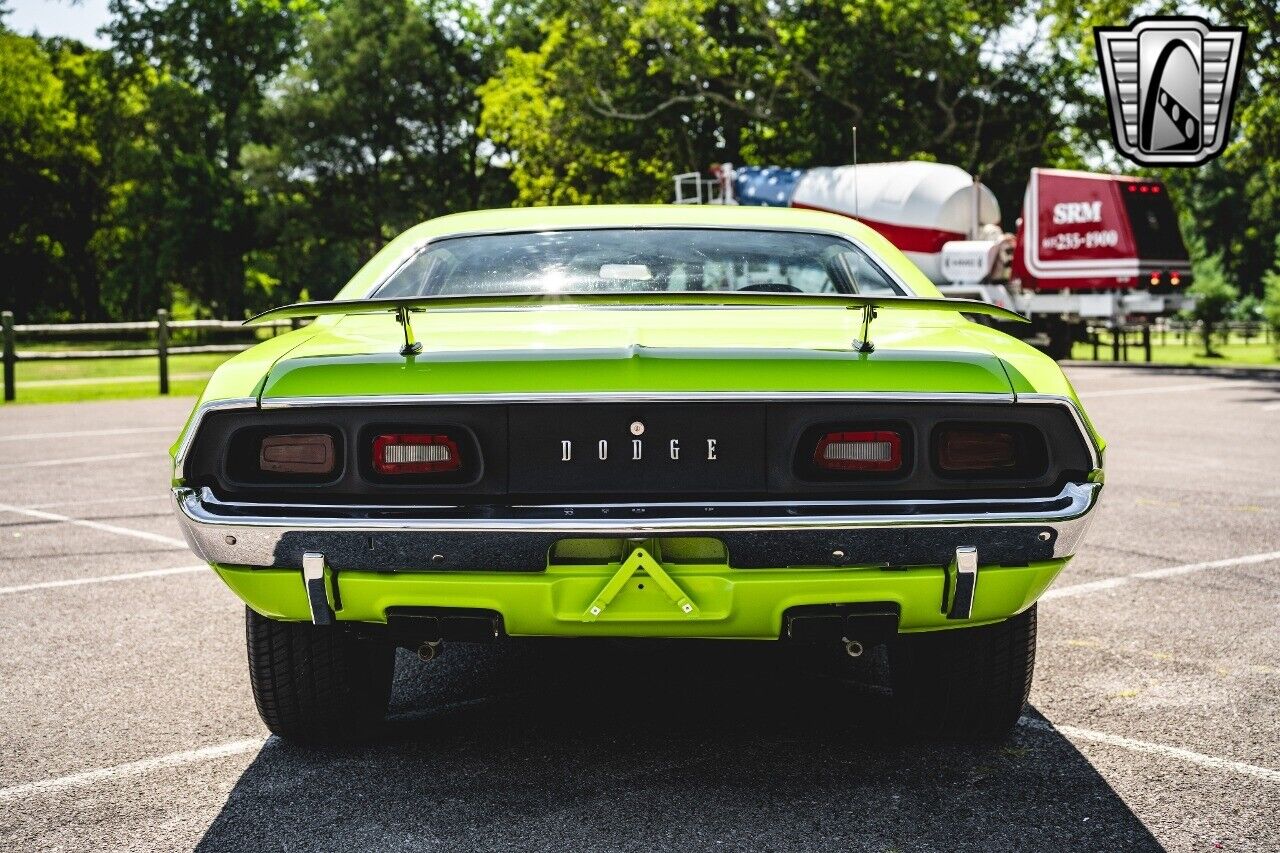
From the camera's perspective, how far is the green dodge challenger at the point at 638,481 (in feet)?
8.43

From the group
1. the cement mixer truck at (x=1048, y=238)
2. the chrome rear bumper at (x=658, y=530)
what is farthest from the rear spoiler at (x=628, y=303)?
the cement mixer truck at (x=1048, y=238)

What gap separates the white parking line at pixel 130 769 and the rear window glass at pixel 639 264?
4.09 ft

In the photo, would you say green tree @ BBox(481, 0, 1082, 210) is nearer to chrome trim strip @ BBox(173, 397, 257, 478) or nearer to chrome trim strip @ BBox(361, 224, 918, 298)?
chrome trim strip @ BBox(361, 224, 918, 298)

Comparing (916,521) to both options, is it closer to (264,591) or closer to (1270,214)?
(264,591)

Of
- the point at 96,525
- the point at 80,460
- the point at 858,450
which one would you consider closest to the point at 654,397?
the point at 858,450

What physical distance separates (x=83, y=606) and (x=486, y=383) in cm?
304

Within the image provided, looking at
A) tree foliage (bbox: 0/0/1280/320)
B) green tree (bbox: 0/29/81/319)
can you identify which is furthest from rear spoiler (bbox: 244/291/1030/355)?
green tree (bbox: 0/29/81/319)

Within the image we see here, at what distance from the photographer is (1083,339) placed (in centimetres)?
2498

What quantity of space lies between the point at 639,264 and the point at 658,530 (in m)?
1.29

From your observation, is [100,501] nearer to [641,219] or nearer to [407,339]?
[641,219]

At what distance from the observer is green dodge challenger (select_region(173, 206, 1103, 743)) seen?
2.57 m

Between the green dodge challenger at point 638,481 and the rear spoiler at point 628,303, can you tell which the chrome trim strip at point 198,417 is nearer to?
the green dodge challenger at point 638,481

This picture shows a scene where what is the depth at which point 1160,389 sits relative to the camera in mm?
16719

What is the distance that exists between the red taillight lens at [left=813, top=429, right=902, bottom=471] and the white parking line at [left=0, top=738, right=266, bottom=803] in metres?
1.66
